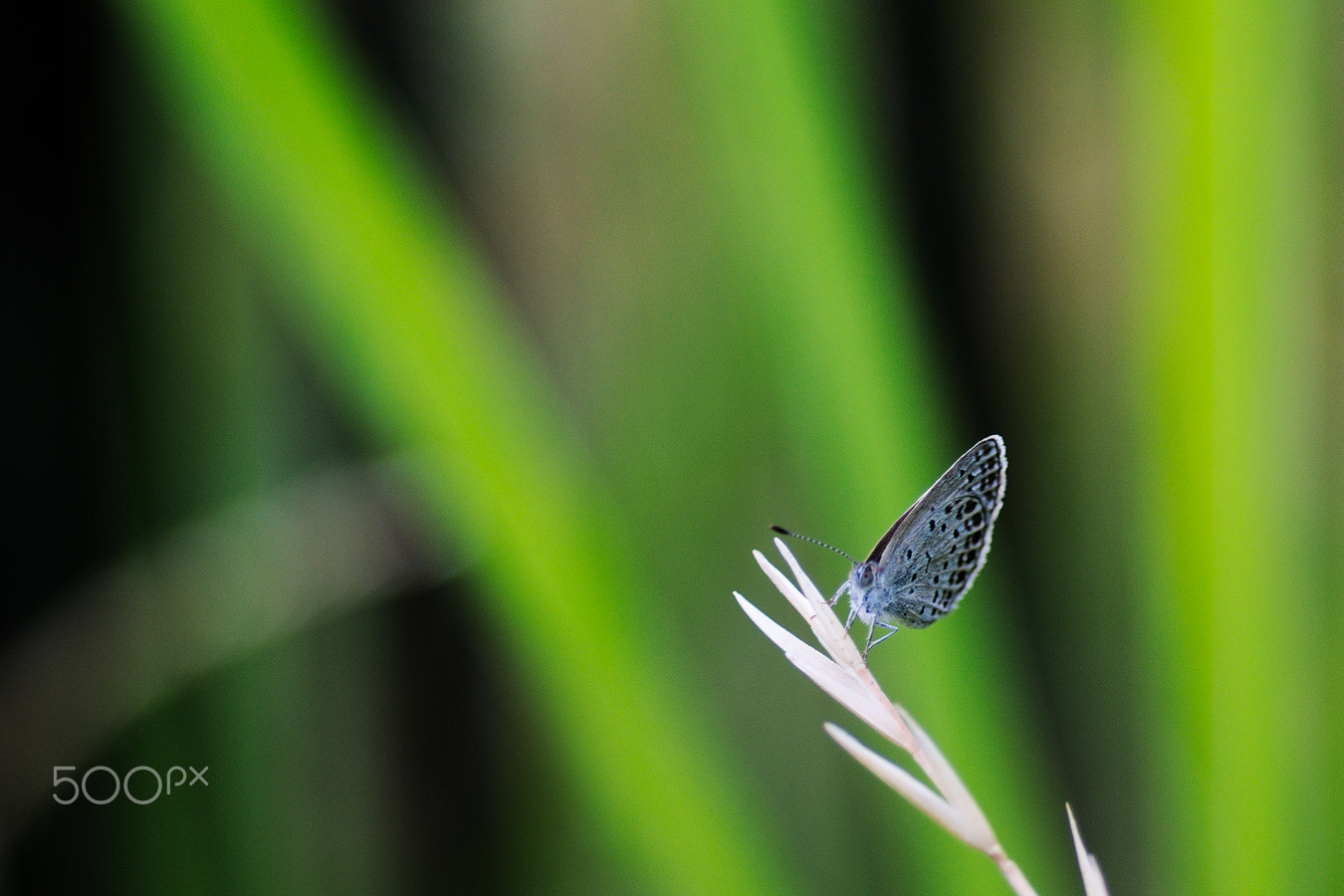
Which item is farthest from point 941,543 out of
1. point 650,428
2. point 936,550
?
point 650,428

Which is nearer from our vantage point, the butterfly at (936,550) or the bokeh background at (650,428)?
the butterfly at (936,550)

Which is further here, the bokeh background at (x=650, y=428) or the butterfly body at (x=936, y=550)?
the bokeh background at (x=650, y=428)

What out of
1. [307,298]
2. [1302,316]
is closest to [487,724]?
[307,298]

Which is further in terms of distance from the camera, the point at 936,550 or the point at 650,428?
the point at 650,428

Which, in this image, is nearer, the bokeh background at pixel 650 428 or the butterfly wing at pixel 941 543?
the butterfly wing at pixel 941 543

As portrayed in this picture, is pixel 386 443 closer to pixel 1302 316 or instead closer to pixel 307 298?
pixel 307 298

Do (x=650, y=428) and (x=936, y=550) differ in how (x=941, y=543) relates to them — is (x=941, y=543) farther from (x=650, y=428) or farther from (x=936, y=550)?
(x=650, y=428)
